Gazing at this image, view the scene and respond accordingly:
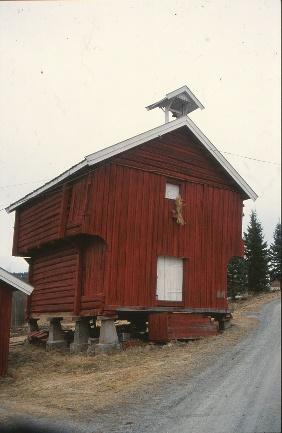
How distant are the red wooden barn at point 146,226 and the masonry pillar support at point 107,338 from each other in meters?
0.28

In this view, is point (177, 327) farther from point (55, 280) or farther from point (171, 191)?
point (55, 280)

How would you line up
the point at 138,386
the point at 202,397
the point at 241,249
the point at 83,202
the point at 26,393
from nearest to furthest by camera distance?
the point at 202,397
the point at 138,386
the point at 26,393
the point at 83,202
the point at 241,249

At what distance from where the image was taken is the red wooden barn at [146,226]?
17.2 m

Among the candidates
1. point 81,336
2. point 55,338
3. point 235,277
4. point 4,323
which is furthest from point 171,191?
point 235,277

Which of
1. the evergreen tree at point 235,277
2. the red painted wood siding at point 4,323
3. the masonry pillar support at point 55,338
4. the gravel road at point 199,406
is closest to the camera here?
the gravel road at point 199,406

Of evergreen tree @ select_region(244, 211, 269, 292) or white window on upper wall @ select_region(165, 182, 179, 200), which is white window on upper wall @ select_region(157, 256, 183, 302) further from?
evergreen tree @ select_region(244, 211, 269, 292)

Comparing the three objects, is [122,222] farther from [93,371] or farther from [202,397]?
[202,397]

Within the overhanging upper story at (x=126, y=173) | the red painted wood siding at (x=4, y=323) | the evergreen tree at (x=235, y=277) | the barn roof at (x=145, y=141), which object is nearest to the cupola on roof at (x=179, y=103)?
the overhanging upper story at (x=126, y=173)

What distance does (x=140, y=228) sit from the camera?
1803cm

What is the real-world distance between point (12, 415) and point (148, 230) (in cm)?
961

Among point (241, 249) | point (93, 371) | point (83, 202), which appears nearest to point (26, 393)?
point (93, 371)

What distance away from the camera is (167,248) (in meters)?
18.6

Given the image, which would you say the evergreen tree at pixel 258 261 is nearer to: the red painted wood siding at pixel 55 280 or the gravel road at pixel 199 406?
the gravel road at pixel 199 406

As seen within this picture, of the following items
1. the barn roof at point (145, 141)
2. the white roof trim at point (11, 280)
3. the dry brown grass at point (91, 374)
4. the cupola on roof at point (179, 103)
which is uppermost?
the cupola on roof at point (179, 103)
